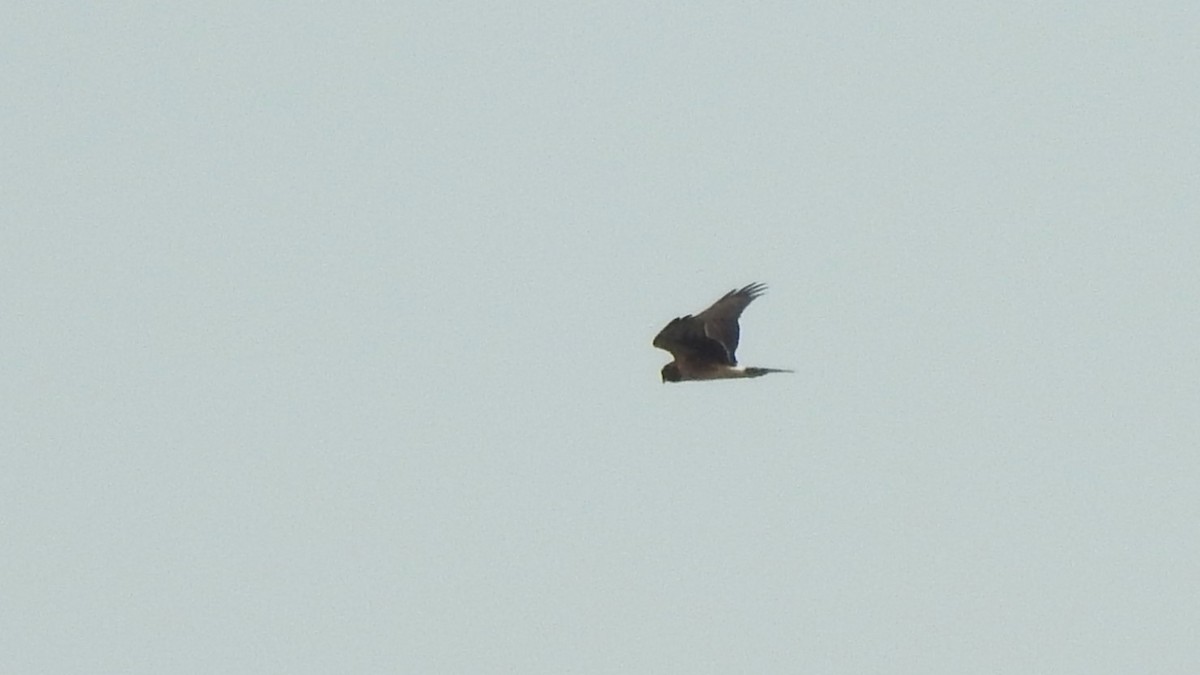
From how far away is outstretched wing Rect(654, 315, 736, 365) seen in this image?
2331cm

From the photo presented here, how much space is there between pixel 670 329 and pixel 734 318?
4.53ft

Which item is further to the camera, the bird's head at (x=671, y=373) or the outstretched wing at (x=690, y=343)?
the bird's head at (x=671, y=373)

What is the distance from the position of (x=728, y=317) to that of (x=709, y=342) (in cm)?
58

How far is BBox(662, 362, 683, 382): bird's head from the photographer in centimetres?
2423

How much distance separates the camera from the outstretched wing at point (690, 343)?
76.5 feet

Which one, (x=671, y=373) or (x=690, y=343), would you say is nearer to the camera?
(x=690, y=343)

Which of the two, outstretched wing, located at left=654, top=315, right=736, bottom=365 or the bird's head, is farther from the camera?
the bird's head

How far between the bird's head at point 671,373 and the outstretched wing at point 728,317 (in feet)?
2.55

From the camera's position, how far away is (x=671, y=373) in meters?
24.3

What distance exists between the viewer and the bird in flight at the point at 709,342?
2352 cm

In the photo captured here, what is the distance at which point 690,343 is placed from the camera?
23.7m

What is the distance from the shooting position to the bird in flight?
23516 mm

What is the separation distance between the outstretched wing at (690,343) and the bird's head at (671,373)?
0.52ft

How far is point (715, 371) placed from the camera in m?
24.0
